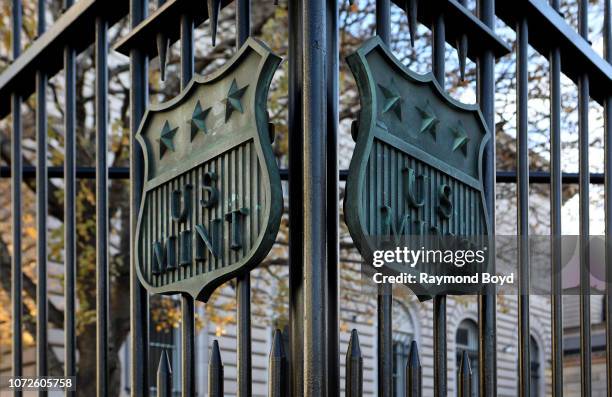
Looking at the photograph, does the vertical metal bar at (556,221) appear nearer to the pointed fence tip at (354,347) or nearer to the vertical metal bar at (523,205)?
the vertical metal bar at (523,205)

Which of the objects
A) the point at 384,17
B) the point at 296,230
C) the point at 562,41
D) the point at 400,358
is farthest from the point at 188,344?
the point at 400,358

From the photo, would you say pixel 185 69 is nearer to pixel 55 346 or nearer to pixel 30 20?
pixel 30 20

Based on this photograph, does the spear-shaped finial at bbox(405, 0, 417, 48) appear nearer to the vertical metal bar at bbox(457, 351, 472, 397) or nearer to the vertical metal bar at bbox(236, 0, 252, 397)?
the vertical metal bar at bbox(236, 0, 252, 397)

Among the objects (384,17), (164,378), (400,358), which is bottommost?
(400,358)

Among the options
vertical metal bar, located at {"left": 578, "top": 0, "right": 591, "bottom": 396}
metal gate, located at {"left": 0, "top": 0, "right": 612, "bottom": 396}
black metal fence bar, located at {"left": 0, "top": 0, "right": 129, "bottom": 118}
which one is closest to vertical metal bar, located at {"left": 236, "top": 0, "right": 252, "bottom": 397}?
metal gate, located at {"left": 0, "top": 0, "right": 612, "bottom": 396}

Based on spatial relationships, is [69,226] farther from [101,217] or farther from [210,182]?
[210,182]

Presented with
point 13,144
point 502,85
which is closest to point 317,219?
point 13,144

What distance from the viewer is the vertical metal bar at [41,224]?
99.7 inches

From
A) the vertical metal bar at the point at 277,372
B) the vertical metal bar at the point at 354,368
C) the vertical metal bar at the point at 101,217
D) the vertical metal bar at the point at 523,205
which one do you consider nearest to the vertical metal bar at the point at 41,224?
the vertical metal bar at the point at 101,217

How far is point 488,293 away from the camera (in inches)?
79.5

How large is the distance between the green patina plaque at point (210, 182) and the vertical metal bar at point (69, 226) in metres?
0.38

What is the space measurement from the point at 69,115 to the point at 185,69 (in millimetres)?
568

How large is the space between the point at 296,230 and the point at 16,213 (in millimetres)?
1276

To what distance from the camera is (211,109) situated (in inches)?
76.7
